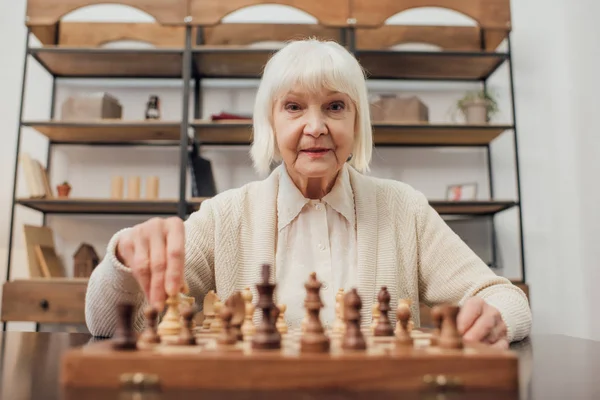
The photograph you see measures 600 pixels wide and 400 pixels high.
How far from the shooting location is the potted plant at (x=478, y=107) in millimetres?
3121

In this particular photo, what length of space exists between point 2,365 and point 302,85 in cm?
90

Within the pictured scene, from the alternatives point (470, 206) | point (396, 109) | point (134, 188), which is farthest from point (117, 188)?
point (470, 206)

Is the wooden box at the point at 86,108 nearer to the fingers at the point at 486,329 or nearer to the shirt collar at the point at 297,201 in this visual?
the shirt collar at the point at 297,201

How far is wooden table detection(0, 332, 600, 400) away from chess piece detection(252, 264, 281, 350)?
10cm

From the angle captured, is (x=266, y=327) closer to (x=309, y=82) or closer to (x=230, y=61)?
(x=309, y=82)

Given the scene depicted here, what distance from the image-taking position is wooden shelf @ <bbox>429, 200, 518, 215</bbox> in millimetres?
2990

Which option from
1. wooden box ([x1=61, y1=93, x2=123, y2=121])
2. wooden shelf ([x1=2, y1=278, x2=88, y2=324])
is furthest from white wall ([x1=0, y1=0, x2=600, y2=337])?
wooden shelf ([x1=2, y1=278, x2=88, y2=324])

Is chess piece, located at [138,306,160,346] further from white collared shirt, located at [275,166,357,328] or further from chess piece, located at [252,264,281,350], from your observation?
white collared shirt, located at [275,166,357,328]

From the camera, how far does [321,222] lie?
1.54m

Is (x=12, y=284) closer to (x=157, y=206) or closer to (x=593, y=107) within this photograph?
(x=157, y=206)

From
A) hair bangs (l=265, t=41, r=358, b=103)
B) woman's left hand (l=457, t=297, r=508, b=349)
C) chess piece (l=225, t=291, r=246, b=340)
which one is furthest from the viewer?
hair bangs (l=265, t=41, r=358, b=103)

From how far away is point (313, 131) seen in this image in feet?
4.52

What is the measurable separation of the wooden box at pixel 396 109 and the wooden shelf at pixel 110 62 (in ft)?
3.78

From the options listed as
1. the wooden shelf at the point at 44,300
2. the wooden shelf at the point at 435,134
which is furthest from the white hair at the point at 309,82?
the wooden shelf at the point at 44,300
